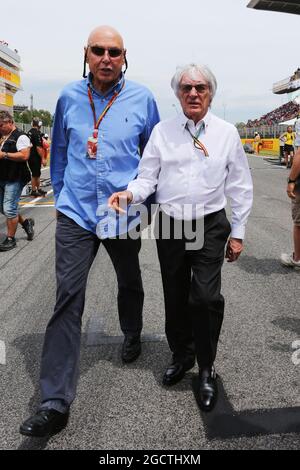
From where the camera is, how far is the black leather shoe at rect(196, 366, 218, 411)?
8.94ft

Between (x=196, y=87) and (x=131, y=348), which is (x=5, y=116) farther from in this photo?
(x=196, y=87)

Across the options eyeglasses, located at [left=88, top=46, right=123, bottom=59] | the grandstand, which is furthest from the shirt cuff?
the grandstand

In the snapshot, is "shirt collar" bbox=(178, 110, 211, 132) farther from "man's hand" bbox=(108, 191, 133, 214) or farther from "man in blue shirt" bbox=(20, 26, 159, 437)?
"man's hand" bbox=(108, 191, 133, 214)

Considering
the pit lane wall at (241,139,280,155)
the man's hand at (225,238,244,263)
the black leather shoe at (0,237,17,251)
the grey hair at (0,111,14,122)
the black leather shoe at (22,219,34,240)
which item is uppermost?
the grey hair at (0,111,14,122)

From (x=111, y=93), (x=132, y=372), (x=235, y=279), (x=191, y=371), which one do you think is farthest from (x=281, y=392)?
(x=235, y=279)

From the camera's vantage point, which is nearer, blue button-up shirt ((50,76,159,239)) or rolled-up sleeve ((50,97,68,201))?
blue button-up shirt ((50,76,159,239))

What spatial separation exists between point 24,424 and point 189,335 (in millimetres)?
1154

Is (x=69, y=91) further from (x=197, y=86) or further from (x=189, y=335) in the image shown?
(x=189, y=335)

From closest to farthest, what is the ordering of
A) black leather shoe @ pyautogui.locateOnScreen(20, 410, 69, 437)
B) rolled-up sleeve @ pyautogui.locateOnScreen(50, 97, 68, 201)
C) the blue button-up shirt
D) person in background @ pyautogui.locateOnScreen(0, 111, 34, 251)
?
black leather shoe @ pyautogui.locateOnScreen(20, 410, 69, 437)
the blue button-up shirt
rolled-up sleeve @ pyautogui.locateOnScreen(50, 97, 68, 201)
person in background @ pyautogui.locateOnScreen(0, 111, 34, 251)

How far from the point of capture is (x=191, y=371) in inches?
126

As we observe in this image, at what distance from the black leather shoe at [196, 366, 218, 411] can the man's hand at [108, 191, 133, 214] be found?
3.49 feet

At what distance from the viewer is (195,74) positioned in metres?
2.65

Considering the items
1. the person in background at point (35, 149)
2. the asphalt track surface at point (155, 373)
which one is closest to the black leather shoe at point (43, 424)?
the asphalt track surface at point (155, 373)

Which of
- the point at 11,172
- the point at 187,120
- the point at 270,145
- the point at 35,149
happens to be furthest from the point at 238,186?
the point at 270,145
